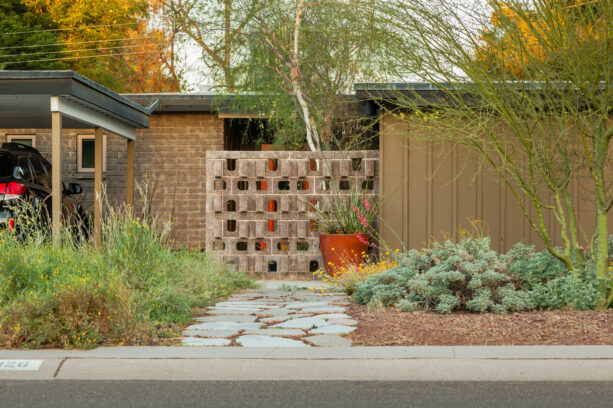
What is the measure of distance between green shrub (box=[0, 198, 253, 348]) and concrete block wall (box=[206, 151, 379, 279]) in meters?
1.53

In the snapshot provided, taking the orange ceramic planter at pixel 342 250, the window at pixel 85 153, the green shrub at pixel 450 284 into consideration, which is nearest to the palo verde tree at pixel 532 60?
the green shrub at pixel 450 284

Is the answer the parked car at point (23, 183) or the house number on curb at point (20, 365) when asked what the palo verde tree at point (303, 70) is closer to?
the parked car at point (23, 183)

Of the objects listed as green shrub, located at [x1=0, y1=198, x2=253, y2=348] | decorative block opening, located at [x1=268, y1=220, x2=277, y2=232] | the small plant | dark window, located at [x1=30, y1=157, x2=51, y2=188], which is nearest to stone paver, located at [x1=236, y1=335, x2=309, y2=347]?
green shrub, located at [x1=0, y1=198, x2=253, y2=348]

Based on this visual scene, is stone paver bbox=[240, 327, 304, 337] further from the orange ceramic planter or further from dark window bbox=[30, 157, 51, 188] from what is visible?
dark window bbox=[30, 157, 51, 188]

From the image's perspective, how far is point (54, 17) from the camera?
29953 mm

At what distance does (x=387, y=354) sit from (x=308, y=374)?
63cm

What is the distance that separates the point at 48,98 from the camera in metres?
12.2

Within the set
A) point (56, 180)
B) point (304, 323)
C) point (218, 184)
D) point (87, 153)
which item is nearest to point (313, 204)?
point (218, 184)

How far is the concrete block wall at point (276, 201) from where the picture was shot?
475 inches

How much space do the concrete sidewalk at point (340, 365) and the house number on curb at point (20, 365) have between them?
37mm

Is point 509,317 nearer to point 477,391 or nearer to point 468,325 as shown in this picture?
point 468,325

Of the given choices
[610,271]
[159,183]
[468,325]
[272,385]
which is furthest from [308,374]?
[159,183]

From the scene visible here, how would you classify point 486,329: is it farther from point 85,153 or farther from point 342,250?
point 85,153

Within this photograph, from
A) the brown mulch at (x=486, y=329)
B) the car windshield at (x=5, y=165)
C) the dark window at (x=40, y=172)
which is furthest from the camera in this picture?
the dark window at (x=40, y=172)
